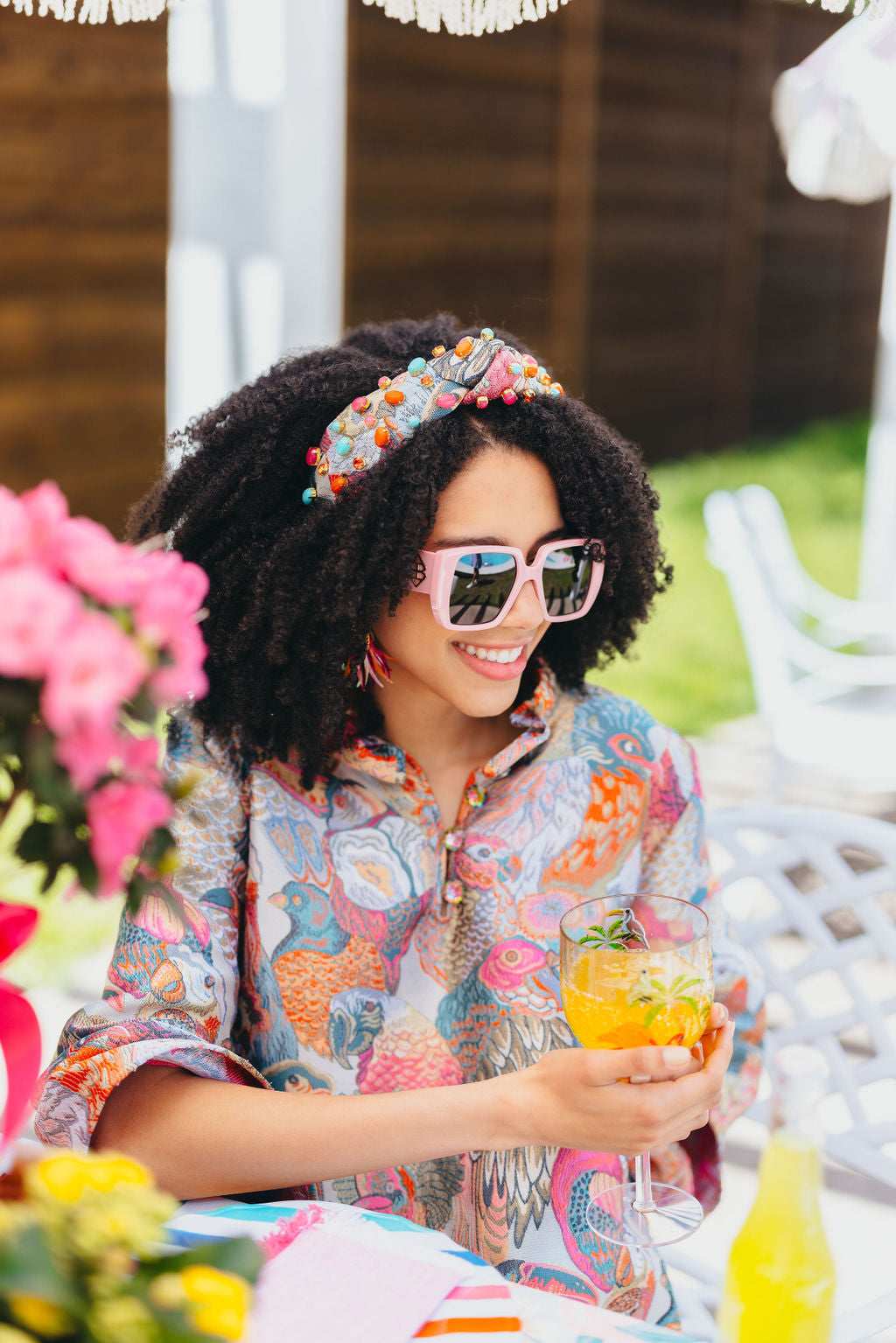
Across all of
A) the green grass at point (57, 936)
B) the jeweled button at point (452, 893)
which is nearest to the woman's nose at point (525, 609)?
the jeweled button at point (452, 893)

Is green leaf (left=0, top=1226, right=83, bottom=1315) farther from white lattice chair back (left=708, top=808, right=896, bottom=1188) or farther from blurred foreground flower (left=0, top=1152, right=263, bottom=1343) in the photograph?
white lattice chair back (left=708, top=808, right=896, bottom=1188)

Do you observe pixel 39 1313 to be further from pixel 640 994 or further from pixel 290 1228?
pixel 640 994

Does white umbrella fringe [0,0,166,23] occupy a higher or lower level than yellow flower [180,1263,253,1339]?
higher

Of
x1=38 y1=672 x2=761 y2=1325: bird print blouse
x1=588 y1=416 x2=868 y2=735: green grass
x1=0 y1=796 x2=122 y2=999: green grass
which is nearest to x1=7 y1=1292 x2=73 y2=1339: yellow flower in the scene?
x1=38 y1=672 x2=761 y2=1325: bird print blouse

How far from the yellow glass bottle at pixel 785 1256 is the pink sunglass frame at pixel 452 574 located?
66cm

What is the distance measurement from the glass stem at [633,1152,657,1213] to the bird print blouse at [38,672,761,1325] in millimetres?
180

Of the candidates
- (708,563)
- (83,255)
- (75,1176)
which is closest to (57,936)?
(83,255)

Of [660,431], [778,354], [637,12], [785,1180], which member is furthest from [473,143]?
[785,1180]

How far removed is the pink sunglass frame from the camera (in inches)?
59.4

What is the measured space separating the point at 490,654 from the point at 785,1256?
744 millimetres

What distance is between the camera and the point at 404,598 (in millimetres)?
1589

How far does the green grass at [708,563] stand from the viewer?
5723 mm

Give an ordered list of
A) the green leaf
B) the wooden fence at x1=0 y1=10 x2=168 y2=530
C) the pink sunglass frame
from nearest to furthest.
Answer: the green leaf → the pink sunglass frame → the wooden fence at x1=0 y1=10 x2=168 y2=530

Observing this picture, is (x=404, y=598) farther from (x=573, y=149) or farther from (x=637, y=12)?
(x=637, y=12)
